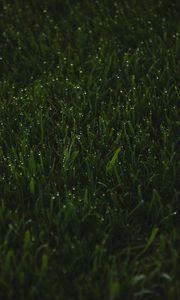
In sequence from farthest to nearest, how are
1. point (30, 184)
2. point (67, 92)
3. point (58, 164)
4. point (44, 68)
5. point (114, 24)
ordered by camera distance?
point (114, 24), point (44, 68), point (67, 92), point (58, 164), point (30, 184)

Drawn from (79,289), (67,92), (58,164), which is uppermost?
(67,92)

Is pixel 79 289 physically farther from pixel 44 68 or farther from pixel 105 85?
pixel 44 68

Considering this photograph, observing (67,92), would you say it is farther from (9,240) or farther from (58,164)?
(9,240)

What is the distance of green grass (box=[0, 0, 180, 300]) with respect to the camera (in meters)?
2.28

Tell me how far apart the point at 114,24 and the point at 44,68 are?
0.74 m

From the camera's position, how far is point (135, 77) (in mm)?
3549

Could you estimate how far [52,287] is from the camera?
2.19 metres

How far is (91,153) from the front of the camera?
2.91 m

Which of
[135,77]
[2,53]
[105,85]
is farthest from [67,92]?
[2,53]

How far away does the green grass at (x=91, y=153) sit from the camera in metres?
2.28

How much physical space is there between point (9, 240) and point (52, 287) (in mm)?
357

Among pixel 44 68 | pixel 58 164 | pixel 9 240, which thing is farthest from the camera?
pixel 44 68

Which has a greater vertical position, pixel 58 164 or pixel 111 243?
pixel 58 164

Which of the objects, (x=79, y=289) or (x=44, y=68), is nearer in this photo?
(x=79, y=289)
